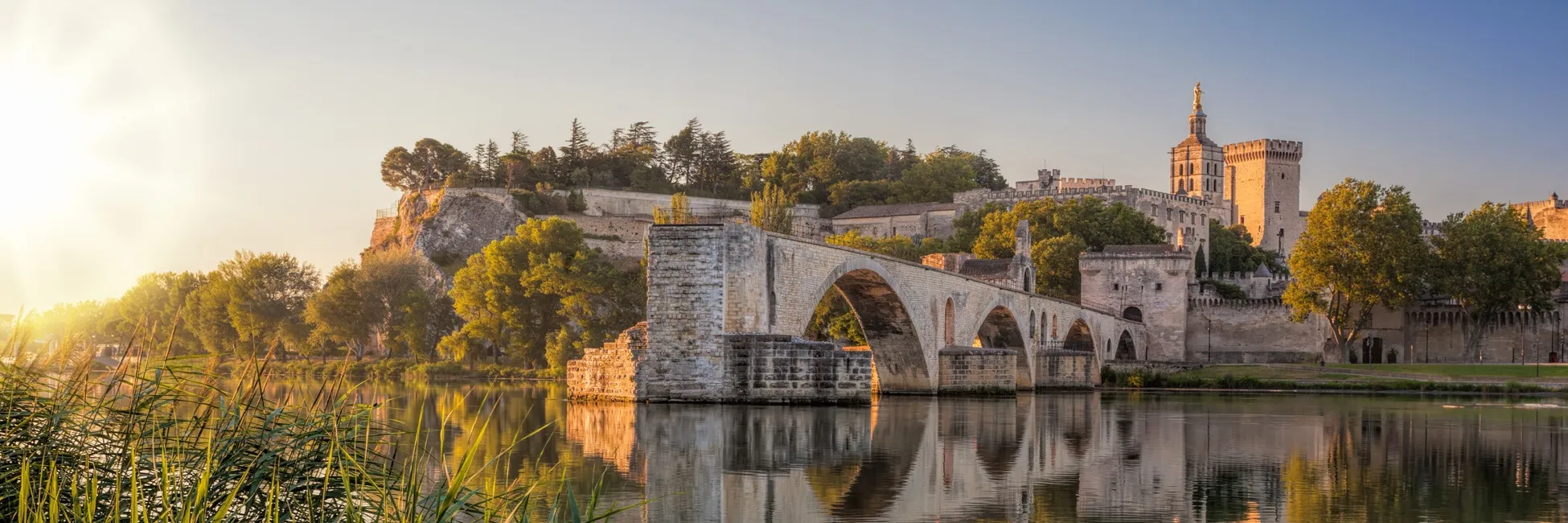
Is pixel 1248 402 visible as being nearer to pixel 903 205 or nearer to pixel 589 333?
pixel 589 333

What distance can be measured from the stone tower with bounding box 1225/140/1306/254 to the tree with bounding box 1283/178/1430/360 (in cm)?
3829

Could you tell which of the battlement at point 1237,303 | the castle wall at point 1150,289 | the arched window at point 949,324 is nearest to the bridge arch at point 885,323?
the arched window at point 949,324

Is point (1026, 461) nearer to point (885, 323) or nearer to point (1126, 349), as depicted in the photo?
point (885, 323)

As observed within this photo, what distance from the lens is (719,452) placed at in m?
18.1

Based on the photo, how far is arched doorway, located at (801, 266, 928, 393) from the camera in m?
34.8

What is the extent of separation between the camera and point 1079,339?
54.3 metres

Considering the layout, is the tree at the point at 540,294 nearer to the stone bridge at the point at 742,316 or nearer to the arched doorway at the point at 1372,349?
the stone bridge at the point at 742,316

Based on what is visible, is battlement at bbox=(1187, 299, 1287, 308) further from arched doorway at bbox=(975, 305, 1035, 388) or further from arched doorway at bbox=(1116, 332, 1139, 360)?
arched doorway at bbox=(975, 305, 1035, 388)

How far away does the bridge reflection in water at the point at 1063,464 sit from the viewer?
531 inches

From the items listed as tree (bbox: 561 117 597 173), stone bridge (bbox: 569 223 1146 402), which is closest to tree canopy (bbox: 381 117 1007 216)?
tree (bbox: 561 117 597 173)

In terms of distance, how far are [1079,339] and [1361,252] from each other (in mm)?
11219

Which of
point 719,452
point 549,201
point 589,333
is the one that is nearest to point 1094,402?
point 589,333

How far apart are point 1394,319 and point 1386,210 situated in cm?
858

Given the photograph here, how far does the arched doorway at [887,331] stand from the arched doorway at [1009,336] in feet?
23.2
